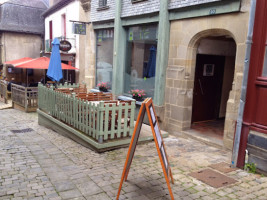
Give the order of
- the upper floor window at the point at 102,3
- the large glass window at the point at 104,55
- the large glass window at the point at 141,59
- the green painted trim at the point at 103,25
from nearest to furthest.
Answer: the large glass window at the point at 141,59, the green painted trim at the point at 103,25, the upper floor window at the point at 102,3, the large glass window at the point at 104,55

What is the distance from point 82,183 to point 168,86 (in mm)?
4475

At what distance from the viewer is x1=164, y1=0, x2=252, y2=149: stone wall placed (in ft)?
20.4

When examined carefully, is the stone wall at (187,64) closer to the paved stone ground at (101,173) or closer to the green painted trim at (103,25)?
the paved stone ground at (101,173)

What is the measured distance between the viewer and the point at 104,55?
474 inches

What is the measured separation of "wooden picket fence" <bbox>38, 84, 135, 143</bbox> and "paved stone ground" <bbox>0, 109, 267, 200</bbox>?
46cm

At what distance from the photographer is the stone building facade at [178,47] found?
6.27m

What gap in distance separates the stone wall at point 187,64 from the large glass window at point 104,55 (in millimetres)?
4112

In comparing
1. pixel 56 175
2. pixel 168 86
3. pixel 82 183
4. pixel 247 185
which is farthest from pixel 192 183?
Answer: pixel 168 86

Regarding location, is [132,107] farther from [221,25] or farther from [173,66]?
[221,25]

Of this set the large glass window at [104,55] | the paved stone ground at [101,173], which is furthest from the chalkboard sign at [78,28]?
the paved stone ground at [101,173]

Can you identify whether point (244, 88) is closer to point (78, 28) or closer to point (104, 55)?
point (104, 55)

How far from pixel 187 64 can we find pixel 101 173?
162 inches

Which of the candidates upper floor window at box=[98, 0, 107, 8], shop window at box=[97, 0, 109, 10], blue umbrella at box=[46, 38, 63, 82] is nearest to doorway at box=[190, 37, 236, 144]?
shop window at box=[97, 0, 109, 10]

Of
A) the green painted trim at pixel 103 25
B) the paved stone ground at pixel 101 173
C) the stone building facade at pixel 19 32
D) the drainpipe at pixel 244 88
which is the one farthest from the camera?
the stone building facade at pixel 19 32
